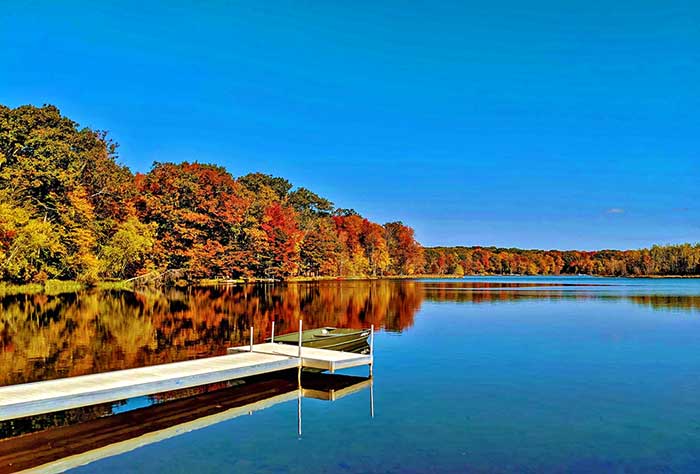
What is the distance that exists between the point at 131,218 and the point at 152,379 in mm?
59603

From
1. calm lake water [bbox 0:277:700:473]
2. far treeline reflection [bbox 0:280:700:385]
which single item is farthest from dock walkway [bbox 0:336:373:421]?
far treeline reflection [bbox 0:280:700:385]

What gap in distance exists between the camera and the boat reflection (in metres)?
9.42

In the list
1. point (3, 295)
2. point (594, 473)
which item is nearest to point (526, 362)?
point (594, 473)

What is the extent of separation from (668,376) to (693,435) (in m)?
6.66

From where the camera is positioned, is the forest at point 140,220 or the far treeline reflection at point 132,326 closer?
the far treeline reflection at point 132,326

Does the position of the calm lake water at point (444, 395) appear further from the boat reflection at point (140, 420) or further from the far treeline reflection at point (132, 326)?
the boat reflection at point (140, 420)

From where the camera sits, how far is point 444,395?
14.1 m

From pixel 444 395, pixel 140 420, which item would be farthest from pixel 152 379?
pixel 444 395

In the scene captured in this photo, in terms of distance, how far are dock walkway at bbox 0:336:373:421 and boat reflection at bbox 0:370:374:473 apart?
0.52 metres

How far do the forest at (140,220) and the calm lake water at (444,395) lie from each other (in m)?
24.3

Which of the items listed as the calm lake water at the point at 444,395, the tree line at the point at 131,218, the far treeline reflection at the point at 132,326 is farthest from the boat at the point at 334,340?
the tree line at the point at 131,218

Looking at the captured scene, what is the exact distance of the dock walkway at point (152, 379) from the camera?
33.9 ft

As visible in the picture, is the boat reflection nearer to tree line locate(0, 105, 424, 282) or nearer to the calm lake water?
the calm lake water

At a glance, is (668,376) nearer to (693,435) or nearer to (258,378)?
(693,435)
